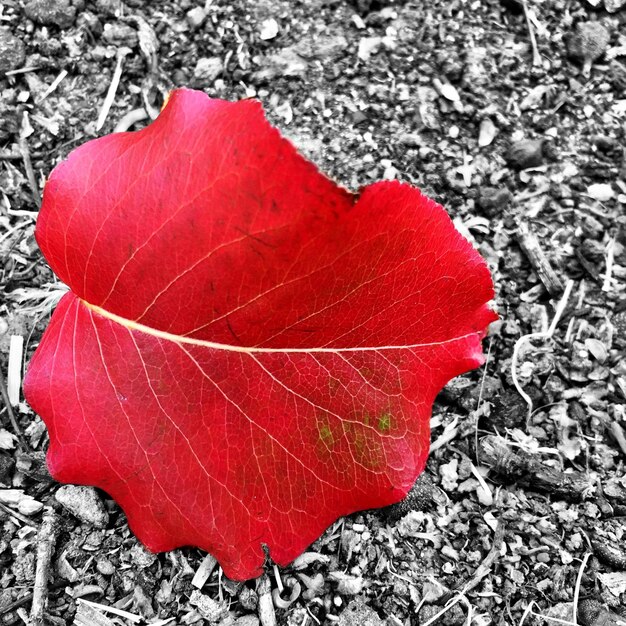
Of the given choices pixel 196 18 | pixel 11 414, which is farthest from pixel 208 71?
pixel 11 414

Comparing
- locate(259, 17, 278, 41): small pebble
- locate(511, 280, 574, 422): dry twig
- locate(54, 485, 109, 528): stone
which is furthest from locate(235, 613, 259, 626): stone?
locate(259, 17, 278, 41): small pebble

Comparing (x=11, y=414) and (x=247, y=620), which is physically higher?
(x=11, y=414)

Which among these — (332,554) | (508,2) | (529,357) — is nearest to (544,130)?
(508,2)

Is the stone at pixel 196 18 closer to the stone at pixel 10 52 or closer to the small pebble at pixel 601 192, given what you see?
the stone at pixel 10 52

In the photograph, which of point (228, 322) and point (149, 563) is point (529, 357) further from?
point (149, 563)

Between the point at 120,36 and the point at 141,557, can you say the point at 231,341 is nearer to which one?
the point at 141,557

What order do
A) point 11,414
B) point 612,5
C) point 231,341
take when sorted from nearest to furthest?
point 231,341, point 11,414, point 612,5
